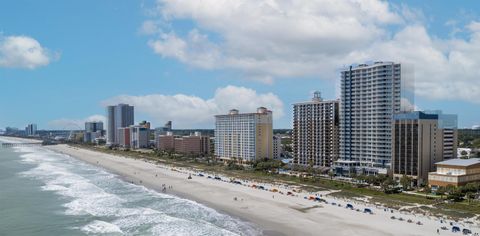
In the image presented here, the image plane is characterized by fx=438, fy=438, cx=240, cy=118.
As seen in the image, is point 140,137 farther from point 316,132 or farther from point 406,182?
point 406,182

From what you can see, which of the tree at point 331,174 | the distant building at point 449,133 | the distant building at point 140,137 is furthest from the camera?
the distant building at point 140,137

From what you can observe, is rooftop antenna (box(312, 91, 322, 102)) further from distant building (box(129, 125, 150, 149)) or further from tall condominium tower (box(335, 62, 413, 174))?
distant building (box(129, 125, 150, 149))

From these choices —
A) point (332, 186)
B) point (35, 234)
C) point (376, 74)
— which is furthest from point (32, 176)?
point (376, 74)

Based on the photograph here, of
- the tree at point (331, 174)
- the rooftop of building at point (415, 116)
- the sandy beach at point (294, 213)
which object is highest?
the rooftop of building at point (415, 116)

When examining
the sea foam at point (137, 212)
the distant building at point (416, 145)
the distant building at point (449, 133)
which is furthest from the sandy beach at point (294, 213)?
the distant building at point (449, 133)

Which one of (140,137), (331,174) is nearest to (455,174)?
(331,174)

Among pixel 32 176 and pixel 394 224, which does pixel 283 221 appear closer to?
pixel 394 224

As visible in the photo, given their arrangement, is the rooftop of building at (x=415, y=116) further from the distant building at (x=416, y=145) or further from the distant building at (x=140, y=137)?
the distant building at (x=140, y=137)
